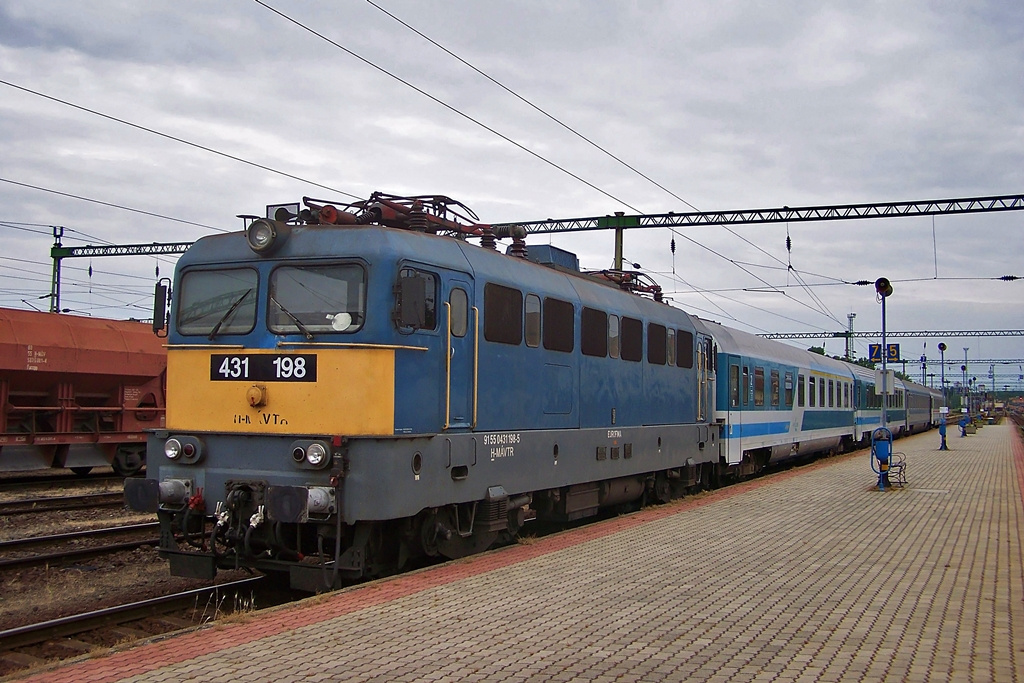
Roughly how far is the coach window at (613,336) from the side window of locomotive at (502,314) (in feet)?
9.07

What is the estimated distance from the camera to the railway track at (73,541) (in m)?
10.6

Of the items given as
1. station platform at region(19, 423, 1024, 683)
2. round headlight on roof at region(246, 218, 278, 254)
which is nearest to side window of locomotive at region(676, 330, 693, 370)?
station platform at region(19, 423, 1024, 683)

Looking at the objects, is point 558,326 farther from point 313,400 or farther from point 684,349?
point 684,349

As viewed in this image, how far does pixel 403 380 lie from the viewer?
866cm

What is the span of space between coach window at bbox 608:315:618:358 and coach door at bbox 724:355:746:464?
590 centimetres

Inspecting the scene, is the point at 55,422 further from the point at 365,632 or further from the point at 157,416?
the point at 365,632

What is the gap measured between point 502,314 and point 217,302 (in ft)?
9.89

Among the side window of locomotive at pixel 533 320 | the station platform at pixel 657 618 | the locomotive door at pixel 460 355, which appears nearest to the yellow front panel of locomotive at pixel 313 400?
the locomotive door at pixel 460 355

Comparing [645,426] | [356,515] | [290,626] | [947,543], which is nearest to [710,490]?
[645,426]

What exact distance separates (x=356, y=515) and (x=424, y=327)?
6.32ft

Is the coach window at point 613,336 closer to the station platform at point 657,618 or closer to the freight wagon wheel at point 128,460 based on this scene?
the station platform at point 657,618

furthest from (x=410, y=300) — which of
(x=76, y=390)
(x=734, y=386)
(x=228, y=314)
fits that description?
(x=76, y=390)

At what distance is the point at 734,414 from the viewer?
18.9 metres

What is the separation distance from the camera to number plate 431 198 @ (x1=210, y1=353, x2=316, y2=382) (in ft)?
28.3
